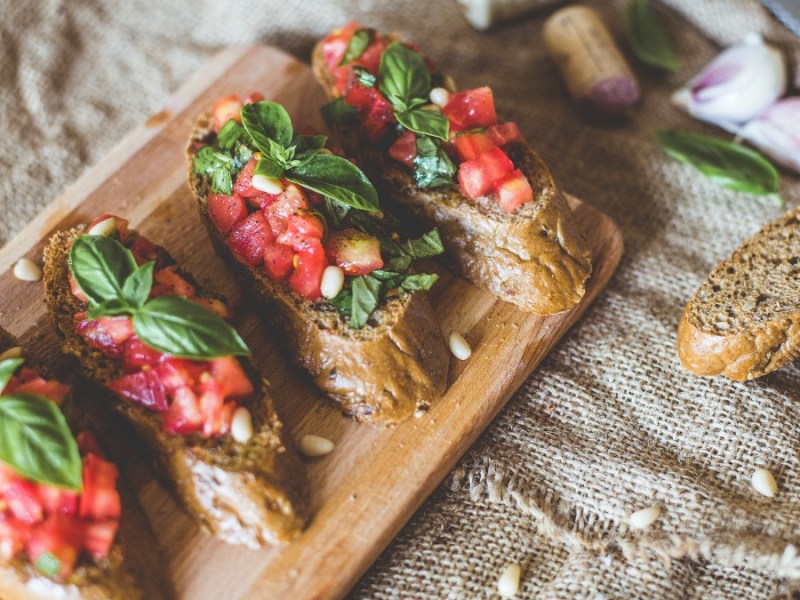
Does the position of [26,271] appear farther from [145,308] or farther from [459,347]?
[459,347]

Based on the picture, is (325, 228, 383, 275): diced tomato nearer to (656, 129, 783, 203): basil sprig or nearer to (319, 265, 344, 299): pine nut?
(319, 265, 344, 299): pine nut

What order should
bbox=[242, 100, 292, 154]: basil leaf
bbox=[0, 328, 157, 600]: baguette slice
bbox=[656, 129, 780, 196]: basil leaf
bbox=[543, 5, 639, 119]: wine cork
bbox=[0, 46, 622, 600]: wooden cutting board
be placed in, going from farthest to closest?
bbox=[543, 5, 639, 119]: wine cork < bbox=[656, 129, 780, 196]: basil leaf < bbox=[242, 100, 292, 154]: basil leaf < bbox=[0, 46, 622, 600]: wooden cutting board < bbox=[0, 328, 157, 600]: baguette slice

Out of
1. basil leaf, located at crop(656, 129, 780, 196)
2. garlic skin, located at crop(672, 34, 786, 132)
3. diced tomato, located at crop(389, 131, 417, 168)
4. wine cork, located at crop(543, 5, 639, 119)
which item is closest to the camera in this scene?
diced tomato, located at crop(389, 131, 417, 168)

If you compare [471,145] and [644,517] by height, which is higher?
[471,145]

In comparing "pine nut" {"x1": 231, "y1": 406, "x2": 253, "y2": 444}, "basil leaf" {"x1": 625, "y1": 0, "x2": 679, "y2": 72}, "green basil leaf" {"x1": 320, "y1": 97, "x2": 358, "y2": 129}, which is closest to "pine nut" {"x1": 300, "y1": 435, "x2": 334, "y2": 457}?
"pine nut" {"x1": 231, "y1": 406, "x2": 253, "y2": 444}

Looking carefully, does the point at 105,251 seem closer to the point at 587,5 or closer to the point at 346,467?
the point at 346,467

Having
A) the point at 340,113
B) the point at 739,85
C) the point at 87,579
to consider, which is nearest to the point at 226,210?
the point at 340,113

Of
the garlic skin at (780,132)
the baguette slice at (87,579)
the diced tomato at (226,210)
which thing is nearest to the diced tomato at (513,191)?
the diced tomato at (226,210)
